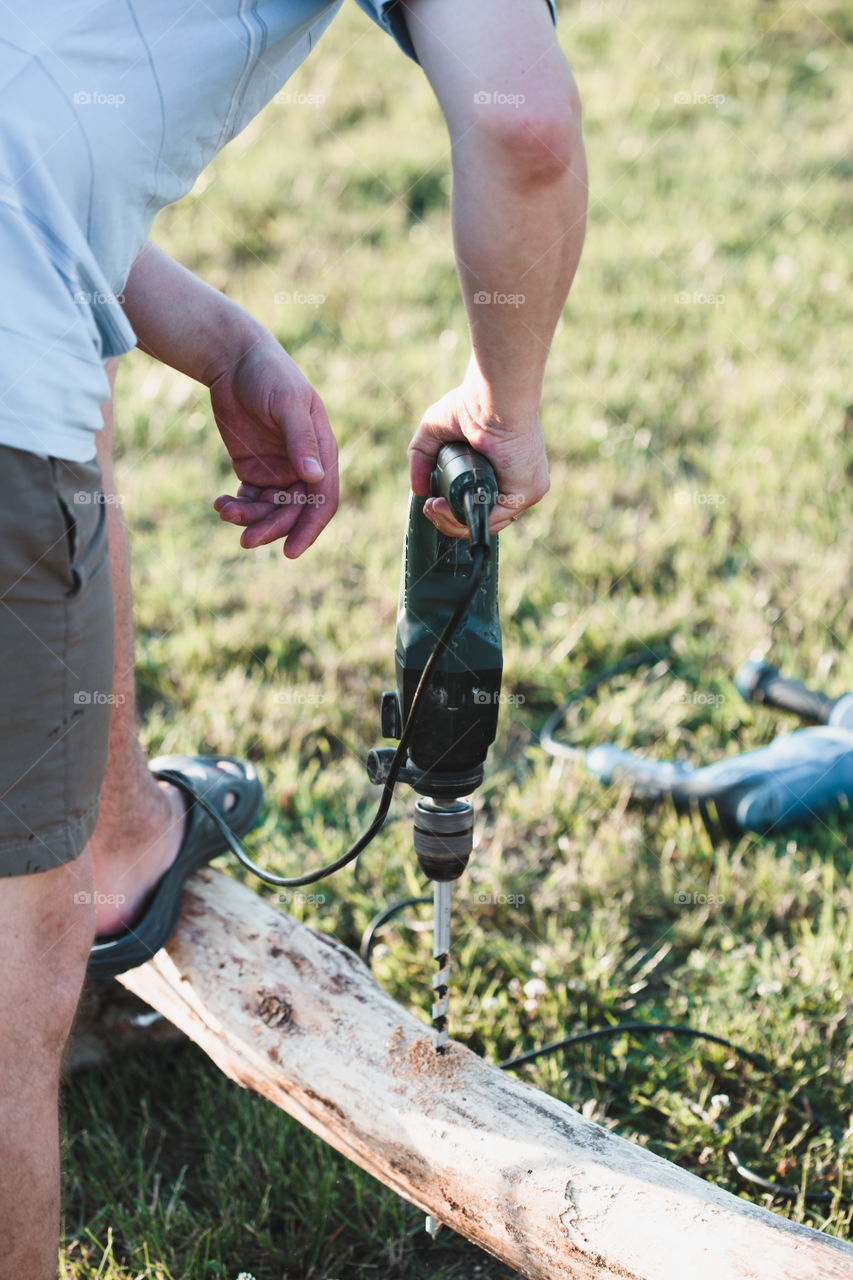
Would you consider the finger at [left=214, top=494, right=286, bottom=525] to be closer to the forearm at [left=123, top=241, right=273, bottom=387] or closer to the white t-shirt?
the forearm at [left=123, top=241, right=273, bottom=387]

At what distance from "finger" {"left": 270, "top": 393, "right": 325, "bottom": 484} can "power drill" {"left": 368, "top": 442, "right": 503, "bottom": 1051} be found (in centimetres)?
16

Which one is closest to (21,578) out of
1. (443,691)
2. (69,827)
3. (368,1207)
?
(69,827)

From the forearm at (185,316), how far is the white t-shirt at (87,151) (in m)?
0.46

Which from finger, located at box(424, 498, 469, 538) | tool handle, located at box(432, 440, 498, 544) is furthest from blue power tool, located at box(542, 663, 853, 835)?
tool handle, located at box(432, 440, 498, 544)

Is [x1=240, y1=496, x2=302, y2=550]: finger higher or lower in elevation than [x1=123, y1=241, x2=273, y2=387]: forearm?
lower

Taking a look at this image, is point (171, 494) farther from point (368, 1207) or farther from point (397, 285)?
point (368, 1207)

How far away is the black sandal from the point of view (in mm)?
1913

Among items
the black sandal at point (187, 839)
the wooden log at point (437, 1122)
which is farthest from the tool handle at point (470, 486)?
the black sandal at point (187, 839)

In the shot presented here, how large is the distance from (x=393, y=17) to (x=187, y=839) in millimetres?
1387

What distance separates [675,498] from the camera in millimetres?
3730

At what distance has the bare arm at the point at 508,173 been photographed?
1137mm

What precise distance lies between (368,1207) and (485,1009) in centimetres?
40

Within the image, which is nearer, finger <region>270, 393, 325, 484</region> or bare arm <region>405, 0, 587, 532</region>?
bare arm <region>405, 0, 587, 532</region>

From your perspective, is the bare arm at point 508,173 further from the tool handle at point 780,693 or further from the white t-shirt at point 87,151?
the tool handle at point 780,693
